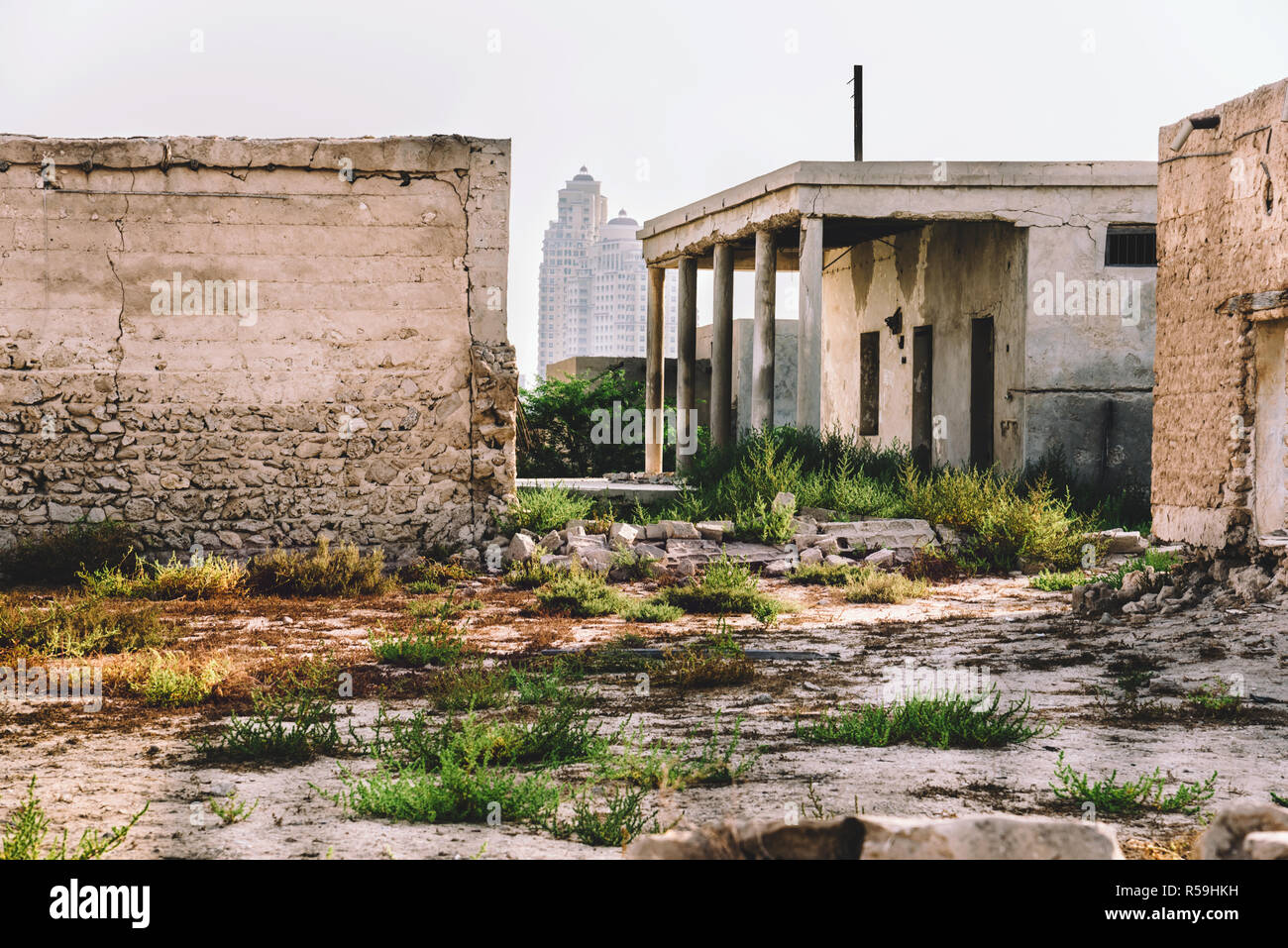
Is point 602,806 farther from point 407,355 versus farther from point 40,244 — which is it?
point 40,244

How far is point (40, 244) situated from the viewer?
32.5 ft

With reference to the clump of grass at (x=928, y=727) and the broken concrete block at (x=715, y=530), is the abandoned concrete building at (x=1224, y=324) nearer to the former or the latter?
the clump of grass at (x=928, y=727)

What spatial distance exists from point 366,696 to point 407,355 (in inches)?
197

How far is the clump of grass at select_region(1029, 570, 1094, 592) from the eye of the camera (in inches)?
381

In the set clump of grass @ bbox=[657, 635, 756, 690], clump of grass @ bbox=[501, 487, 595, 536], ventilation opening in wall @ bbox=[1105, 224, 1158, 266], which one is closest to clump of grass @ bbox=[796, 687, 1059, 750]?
clump of grass @ bbox=[657, 635, 756, 690]

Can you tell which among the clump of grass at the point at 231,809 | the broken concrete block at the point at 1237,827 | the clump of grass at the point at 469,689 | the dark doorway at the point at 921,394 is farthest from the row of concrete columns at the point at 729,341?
the broken concrete block at the point at 1237,827

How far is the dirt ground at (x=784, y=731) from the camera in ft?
12.0

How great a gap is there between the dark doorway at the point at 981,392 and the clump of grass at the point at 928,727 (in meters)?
10.5

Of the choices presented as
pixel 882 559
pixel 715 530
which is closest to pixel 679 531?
pixel 715 530

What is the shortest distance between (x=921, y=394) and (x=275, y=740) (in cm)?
1371

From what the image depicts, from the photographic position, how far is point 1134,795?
12.8ft

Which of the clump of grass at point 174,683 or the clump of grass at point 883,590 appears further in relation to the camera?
the clump of grass at point 883,590

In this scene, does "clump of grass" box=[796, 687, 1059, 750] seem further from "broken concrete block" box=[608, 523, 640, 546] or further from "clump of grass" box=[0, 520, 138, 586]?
"clump of grass" box=[0, 520, 138, 586]
